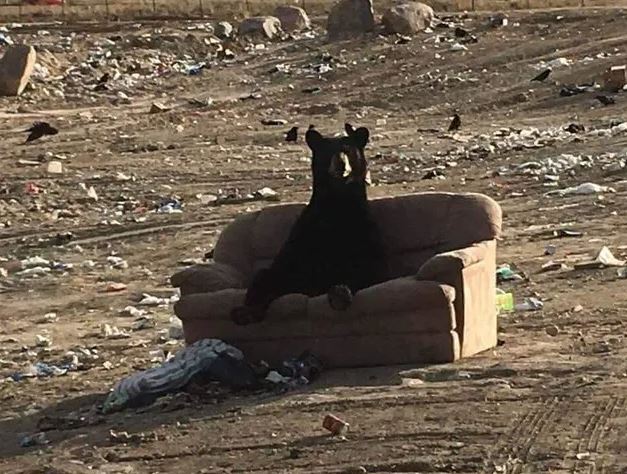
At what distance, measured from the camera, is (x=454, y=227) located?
1035 cm

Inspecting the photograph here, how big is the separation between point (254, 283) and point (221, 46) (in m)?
22.8

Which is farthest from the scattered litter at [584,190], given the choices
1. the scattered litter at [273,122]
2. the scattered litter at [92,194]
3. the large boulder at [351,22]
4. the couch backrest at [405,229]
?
the large boulder at [351,22]

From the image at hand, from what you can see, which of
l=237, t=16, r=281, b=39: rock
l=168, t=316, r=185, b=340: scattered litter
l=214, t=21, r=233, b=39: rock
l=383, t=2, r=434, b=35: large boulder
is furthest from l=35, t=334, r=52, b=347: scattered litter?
l=214, t=21, r=233, b=39: rock

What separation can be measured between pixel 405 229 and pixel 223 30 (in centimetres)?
2304

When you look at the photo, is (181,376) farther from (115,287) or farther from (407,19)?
(407,19)

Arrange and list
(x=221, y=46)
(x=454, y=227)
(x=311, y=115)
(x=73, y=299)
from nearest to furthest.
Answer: (x=454, y=227), (x=73, y=299), (x=311, y=115), (x=221, y=46)

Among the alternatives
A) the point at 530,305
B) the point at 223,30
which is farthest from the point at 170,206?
the point at 223,30

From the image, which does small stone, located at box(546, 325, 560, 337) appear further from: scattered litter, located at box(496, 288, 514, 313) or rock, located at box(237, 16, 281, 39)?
rock, located at box(237, 16, 281, 39)

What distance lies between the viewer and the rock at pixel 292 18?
3328 centimetres

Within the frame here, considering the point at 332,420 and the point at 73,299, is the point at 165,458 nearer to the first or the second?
the point at 332,420

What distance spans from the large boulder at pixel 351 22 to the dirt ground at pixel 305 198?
394 mm

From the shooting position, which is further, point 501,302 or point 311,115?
point 311,115

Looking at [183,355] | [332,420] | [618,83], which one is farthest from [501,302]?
[618,83]

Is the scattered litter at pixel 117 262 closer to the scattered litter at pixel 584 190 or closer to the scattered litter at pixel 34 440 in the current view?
the scattered litter at pixel 584 190
